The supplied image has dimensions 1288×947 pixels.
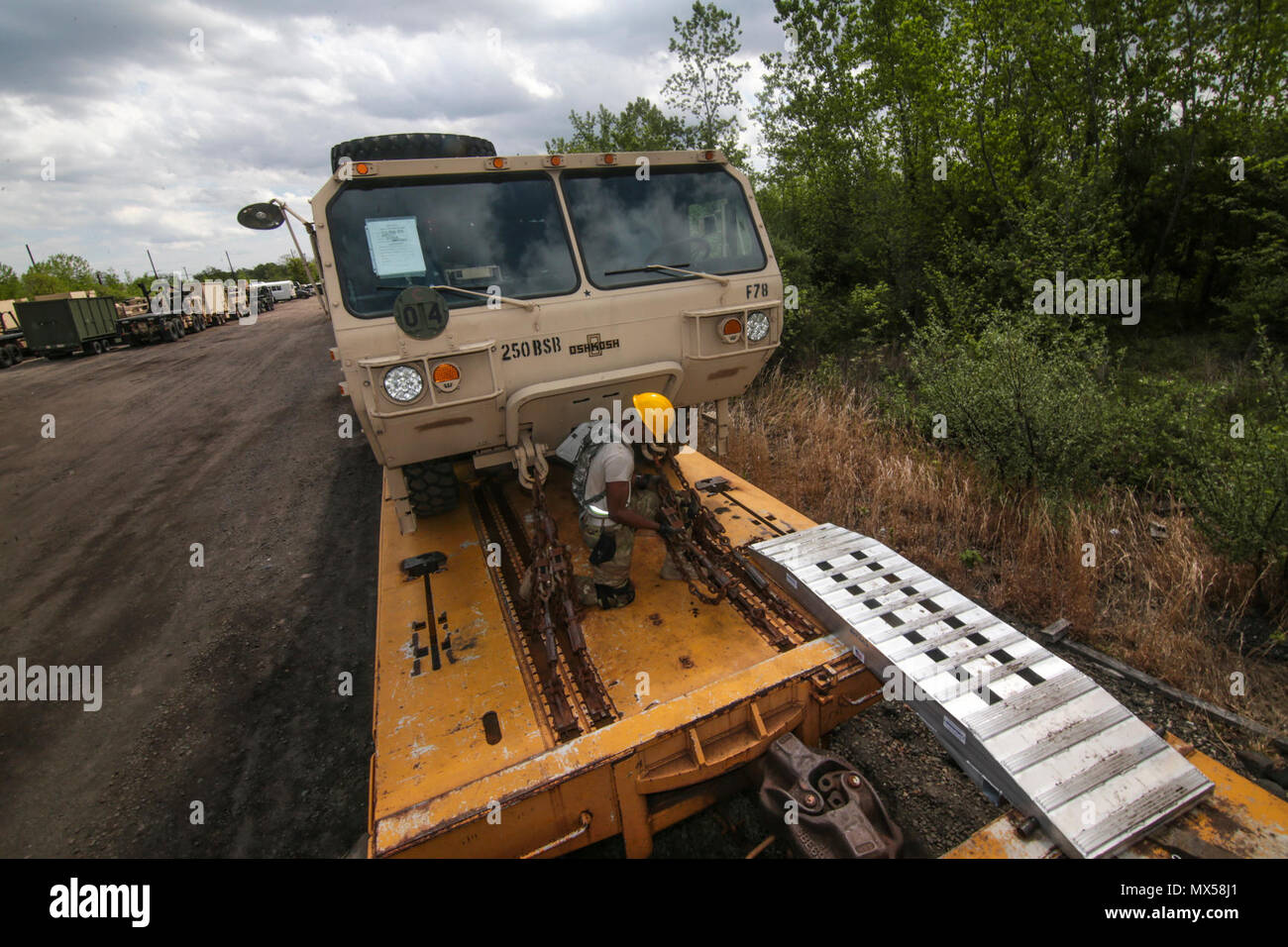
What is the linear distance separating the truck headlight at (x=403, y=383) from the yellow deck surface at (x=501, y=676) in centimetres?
112

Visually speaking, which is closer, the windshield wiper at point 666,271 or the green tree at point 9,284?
the windshield wiper at point 666,271

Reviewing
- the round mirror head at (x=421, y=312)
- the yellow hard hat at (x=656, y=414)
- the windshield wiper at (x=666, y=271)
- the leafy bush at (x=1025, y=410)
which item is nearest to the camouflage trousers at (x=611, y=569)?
the yellow hard hat at (x=656, y=414)

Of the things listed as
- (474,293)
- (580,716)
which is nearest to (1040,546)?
(580,716)

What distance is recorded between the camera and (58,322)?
20.8m

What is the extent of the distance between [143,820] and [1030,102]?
566 inches

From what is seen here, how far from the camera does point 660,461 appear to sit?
429 cm

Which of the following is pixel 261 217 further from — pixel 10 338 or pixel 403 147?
pixel 10 338

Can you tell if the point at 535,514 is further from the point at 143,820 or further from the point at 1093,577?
the point at 1093,577

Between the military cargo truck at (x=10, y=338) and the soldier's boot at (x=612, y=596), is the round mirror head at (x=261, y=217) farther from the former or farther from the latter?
the military cargo truck at (x=10, y=338)

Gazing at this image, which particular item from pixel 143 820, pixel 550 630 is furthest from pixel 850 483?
pixel 143 820

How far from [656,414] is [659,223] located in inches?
53.7

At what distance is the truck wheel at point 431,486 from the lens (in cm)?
422

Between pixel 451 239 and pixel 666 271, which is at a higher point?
pixel 451 239

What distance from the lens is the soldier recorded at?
11.0ft
